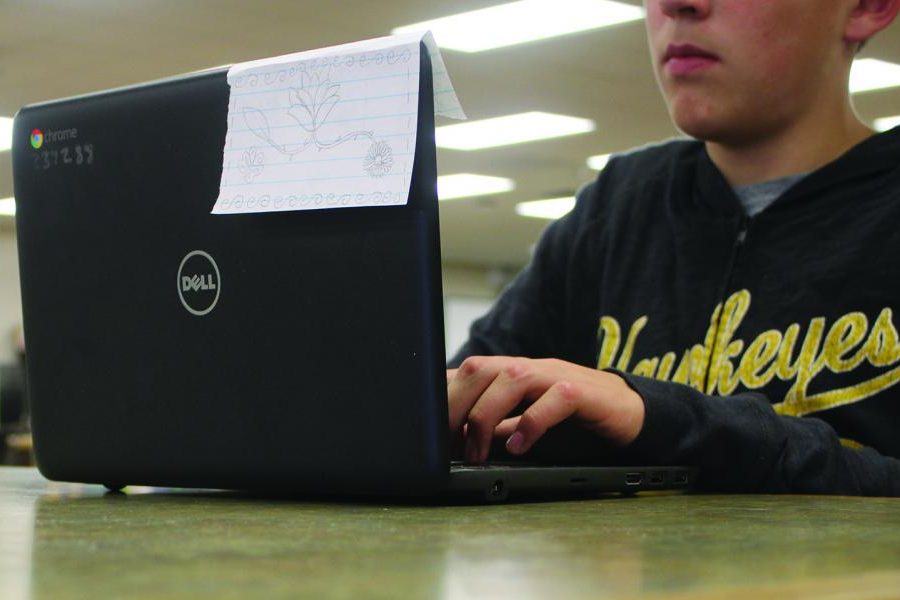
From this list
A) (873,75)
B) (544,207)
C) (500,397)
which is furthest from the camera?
(544,207)

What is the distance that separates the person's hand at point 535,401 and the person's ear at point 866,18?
0.60 m

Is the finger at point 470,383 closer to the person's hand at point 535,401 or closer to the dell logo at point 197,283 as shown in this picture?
the person's hand at point 535,401

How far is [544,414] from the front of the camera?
31.4 inches

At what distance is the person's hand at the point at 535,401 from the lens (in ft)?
2.63

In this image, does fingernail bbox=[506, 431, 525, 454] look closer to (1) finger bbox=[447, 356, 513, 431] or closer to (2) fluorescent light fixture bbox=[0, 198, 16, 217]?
(1) finger bbox=[447, 356, 513, 431]

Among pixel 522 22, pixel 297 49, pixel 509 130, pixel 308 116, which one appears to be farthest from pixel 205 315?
pixel 509 130

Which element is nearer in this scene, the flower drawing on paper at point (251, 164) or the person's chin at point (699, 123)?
the flower drawing on paper at point (251, 164)

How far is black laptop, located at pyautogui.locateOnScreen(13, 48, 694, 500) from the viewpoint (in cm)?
71

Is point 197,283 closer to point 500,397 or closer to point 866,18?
point 500,397

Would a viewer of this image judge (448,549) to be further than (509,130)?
No

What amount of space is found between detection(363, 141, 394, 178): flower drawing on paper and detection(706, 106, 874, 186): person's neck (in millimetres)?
664

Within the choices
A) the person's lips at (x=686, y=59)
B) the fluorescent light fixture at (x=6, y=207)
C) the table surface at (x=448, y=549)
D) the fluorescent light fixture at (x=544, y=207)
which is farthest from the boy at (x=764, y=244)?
the fluorescent light fixture at (x=6, y=207)

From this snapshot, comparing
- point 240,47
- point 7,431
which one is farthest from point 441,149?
point 7,431

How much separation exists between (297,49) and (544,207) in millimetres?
4883
